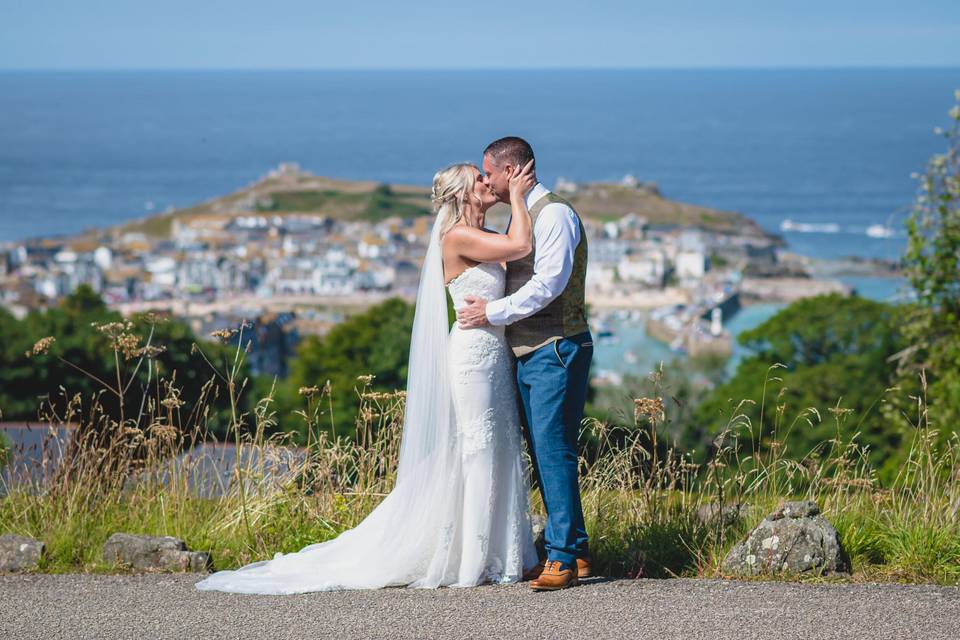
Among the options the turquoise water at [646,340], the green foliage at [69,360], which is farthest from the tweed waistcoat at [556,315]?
the turquoise water at [646,340]

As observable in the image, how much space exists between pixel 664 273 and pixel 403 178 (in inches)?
2998

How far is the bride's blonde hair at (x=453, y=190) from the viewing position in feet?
14.3

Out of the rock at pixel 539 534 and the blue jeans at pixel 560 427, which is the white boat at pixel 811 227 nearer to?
the rock at pixel 539 534

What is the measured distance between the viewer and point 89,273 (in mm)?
119625

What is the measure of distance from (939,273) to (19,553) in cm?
981

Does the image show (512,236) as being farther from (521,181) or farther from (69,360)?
(69,360)

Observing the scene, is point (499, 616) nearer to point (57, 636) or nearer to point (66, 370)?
point (57, 636)

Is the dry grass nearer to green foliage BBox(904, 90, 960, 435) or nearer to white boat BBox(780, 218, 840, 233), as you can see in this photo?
green foliage BBox(904, 90, 960, 435)

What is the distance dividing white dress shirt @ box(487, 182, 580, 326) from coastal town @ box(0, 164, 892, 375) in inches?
3080

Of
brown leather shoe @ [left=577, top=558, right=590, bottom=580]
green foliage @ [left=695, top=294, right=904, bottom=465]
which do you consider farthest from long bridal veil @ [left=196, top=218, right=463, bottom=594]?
green foliage @ [left=695, top=294, right=904, bottom=465]

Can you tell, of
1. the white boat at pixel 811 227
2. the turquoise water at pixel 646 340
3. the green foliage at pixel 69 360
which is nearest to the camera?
the green foliage at pixel 69 360

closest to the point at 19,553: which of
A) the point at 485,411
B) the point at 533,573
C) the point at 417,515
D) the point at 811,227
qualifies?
the point at 417,515

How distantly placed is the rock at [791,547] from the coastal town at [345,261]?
257 feet

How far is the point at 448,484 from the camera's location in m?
4.43
